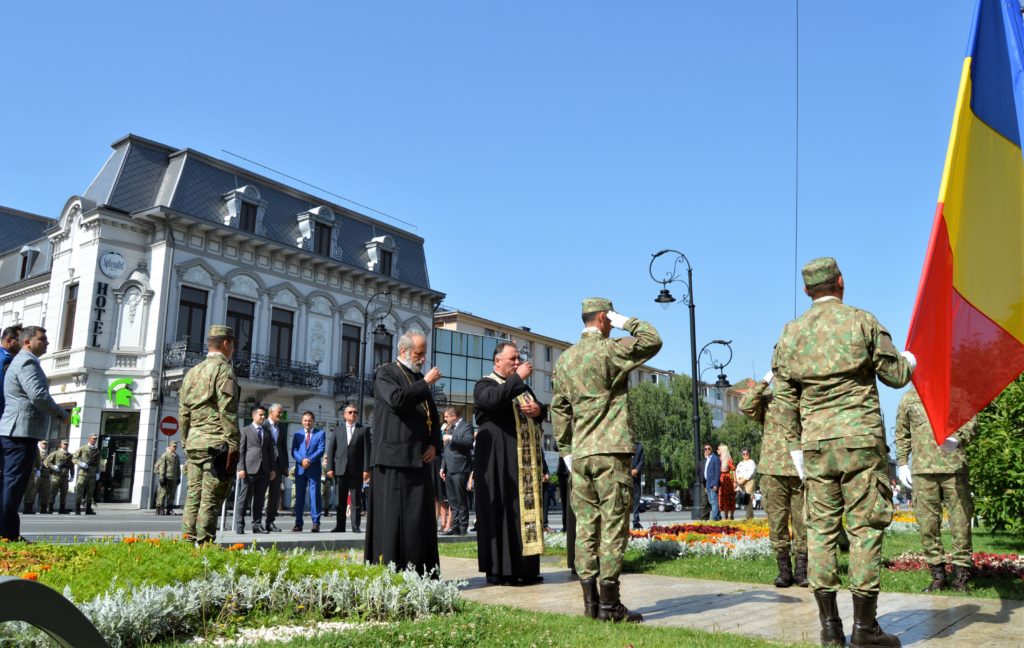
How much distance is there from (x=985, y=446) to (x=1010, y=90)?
5.47 meters

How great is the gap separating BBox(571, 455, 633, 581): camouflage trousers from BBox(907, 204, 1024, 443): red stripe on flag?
85.2 inches

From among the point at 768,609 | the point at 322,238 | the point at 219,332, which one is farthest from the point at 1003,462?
the point at 322,238

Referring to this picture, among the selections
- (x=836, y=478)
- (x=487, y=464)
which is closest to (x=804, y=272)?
(x=836, y=478)

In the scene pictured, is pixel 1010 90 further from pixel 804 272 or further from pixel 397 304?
pixel 397 304

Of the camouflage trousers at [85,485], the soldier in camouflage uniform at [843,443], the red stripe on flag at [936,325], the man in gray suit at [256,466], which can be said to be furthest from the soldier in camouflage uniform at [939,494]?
the camouflage trousers at [85,485]

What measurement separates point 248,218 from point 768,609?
103 ft

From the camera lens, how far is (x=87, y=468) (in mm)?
21062

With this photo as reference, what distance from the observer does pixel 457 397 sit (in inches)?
2331

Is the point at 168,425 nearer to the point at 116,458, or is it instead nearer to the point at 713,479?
the point at 116,458

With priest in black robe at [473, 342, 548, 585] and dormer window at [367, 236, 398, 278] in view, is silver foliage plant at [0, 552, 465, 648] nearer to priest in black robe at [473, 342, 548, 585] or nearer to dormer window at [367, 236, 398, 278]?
priest in black robe at [473, 342, 548, 585]

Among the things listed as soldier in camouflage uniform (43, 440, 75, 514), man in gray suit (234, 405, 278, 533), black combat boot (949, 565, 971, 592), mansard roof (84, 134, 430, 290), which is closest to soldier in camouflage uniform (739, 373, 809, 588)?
black combat boot (949, 565, 971, 592)

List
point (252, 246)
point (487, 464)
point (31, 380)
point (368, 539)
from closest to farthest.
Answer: point (368, 539), point (487, 464), point (31, 380), point (252, 246)

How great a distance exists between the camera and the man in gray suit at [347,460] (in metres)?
14.7

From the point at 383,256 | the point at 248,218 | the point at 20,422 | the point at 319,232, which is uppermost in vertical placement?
the point at 319,232
